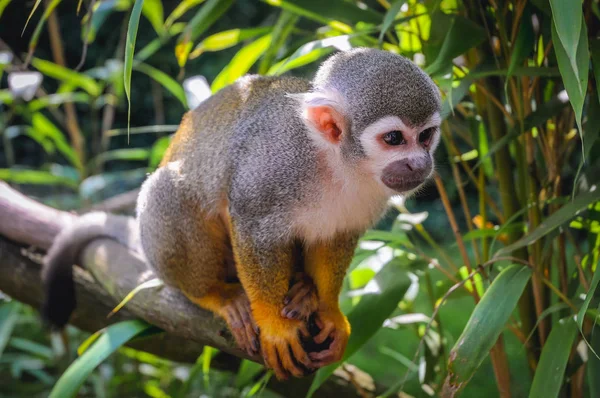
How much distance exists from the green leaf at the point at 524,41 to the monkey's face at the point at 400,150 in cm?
29

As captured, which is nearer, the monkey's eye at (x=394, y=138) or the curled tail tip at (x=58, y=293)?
the monkey's eye at (x=394, y=138)

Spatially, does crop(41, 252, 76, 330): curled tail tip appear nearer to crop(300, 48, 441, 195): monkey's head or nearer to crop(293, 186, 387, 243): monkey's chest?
crop(293, 186, 387, 243): monkey's chest

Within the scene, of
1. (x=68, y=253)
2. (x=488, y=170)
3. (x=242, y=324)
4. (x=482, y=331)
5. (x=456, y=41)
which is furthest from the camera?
(x=68, y=253)

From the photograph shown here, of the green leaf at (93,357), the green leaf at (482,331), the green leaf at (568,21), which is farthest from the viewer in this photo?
the green leaf at (93,357)

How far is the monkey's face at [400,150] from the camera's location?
1.83m

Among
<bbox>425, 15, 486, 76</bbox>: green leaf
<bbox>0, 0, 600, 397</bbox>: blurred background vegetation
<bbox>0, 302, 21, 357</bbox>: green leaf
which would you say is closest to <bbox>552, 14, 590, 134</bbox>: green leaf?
<bbox>0, 0, 600, 397</bbox>: blurred background vegetation

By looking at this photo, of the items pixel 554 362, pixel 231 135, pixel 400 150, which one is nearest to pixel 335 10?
pixel 231 135

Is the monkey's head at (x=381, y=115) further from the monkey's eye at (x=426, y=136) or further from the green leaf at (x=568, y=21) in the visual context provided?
the green leaf at (x=568, y=21)

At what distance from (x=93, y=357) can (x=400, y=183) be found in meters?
1.22

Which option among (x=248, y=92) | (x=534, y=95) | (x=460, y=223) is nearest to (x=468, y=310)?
(x=460, y=223)

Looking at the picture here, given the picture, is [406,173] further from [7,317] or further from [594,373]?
[7,317]

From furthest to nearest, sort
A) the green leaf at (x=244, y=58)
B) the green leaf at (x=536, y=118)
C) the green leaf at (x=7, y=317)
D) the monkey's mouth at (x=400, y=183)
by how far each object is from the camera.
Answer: the green leaf at (x=7, y=317) → the green leaf at (x=244, y=58) → the green leaf at (x=536, y=118) → the monkey's mouth at (x=400, y=183)

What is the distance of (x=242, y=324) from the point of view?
217cm

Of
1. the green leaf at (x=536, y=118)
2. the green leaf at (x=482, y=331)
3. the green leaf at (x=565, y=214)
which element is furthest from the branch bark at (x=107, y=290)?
the green leaf at (x=536, y=118)
